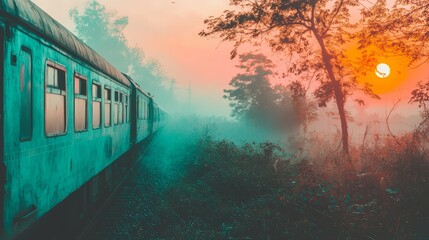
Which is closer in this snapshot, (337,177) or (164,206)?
(164,206)

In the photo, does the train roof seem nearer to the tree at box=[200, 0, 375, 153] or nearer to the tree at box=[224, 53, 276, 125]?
the tree at box=[200, 0, 375, 153]

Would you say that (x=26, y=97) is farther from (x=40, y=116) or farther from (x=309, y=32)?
(x=309, y=32)

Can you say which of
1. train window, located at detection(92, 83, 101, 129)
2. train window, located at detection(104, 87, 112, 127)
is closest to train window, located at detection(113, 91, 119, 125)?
train window, located at detection(104, 87, 112, 127)

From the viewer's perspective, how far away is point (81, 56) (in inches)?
262

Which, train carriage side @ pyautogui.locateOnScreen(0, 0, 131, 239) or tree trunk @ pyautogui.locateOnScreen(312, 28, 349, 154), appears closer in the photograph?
train carriage side @ pyautogui.locateOnScreen(0, 0, 131, 239)

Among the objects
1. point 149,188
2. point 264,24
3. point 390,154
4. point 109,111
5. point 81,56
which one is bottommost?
point 149,188

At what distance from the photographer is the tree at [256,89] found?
41.5 metres

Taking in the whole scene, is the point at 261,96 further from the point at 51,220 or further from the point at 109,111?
the point at 51,220

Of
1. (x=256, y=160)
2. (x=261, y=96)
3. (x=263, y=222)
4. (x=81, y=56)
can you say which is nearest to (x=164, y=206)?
(x=263, y=222)

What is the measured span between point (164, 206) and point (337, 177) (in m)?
5.00

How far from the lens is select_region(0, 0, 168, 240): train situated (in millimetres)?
3795

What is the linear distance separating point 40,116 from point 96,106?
3.41 m

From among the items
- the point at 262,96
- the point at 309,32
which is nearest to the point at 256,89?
the point at 262,96

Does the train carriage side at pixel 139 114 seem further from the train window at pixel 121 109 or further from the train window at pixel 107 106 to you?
the train window at pixel 107 106
